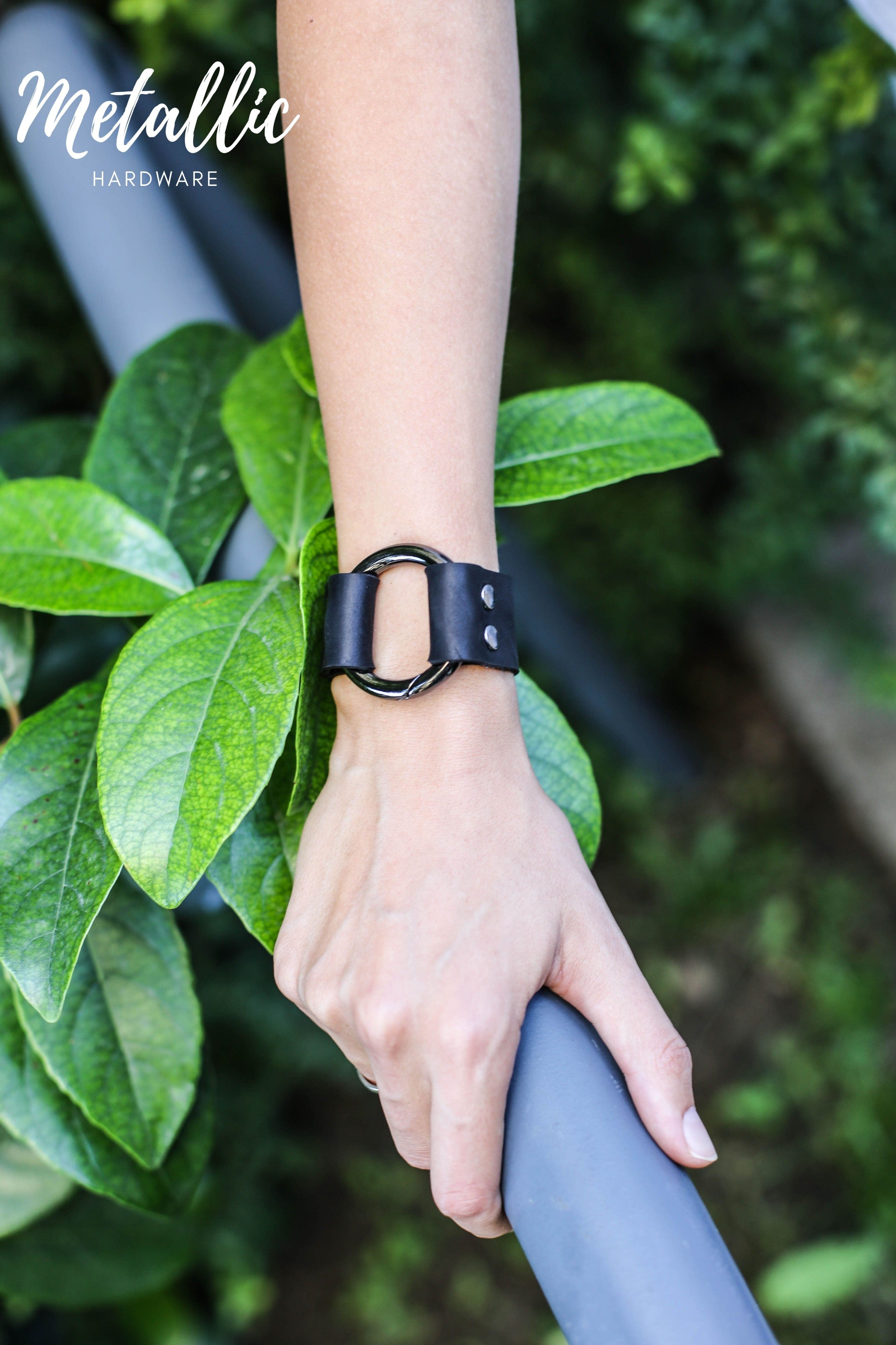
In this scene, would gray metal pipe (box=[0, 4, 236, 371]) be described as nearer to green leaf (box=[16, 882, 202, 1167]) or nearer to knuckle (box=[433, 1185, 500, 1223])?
green leaf (box=[16, 882, 202, 1167])

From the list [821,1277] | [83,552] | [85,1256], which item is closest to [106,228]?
[83,552]

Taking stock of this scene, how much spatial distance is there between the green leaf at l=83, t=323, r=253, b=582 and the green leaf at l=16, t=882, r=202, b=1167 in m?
0.35

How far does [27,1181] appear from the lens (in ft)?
3.17

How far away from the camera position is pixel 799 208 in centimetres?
159

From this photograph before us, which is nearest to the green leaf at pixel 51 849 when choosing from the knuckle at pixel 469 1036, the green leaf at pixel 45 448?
the knuckle at pixel 469 1036

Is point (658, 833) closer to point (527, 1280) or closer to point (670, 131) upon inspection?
point (527, 1280)

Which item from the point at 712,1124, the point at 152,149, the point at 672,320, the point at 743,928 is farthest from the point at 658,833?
the point at 152,149

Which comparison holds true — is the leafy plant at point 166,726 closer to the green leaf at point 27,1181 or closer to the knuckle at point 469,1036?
the green leaf at point 27,1181

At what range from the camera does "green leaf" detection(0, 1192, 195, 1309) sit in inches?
45.7

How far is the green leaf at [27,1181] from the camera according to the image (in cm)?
96

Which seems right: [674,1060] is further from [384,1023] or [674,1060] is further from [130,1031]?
[130,1031]

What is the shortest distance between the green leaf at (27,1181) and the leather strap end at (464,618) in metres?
0.72

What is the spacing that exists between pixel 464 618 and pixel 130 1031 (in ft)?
1.61

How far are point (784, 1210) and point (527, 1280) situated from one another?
0.57 metres
